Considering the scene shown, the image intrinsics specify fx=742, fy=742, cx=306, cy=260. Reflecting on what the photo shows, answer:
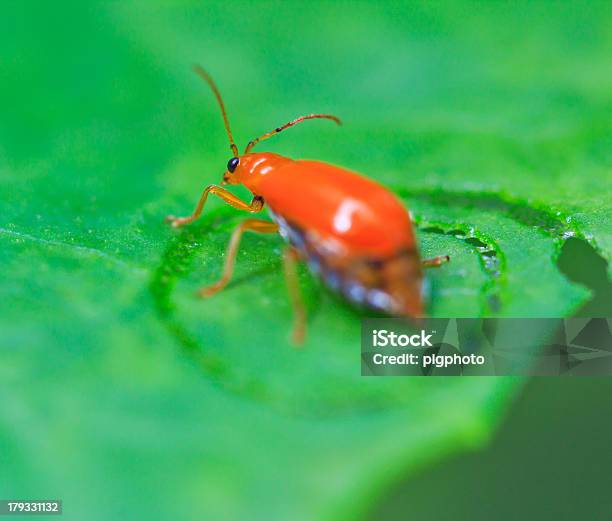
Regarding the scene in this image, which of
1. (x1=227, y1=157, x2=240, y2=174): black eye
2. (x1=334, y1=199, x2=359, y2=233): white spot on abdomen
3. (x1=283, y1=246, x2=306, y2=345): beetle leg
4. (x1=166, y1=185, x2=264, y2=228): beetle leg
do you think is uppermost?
(x1=227, y1=157, x2=240, y2=174): black eye

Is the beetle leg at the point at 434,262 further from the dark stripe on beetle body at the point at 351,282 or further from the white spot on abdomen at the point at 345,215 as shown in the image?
the white spot on abdomen at the point at 345,215

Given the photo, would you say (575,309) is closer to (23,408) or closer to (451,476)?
(451,476)

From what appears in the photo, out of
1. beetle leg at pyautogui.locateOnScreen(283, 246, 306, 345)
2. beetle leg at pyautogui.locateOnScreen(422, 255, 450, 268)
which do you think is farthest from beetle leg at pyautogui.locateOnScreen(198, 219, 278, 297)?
beetle leg at pyautogui.locateOnScreen(422, 255, 450, 268)

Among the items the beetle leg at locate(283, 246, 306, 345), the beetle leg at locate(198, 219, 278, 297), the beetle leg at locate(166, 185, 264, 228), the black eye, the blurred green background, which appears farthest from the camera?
the black eye

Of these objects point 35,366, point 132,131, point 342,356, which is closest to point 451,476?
point 342,356

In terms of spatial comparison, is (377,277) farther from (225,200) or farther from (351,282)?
(225,200)

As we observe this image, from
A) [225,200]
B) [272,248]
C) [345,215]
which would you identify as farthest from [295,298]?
[225,200]

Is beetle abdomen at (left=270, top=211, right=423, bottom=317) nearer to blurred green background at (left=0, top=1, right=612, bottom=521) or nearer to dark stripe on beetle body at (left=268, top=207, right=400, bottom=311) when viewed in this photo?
dark stripe on beetle body at (left=268, top=207, right=400, bottom=311)

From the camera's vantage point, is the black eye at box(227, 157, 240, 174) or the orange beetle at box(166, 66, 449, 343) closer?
the orange beetle at box(166, 66, 449, 343)
